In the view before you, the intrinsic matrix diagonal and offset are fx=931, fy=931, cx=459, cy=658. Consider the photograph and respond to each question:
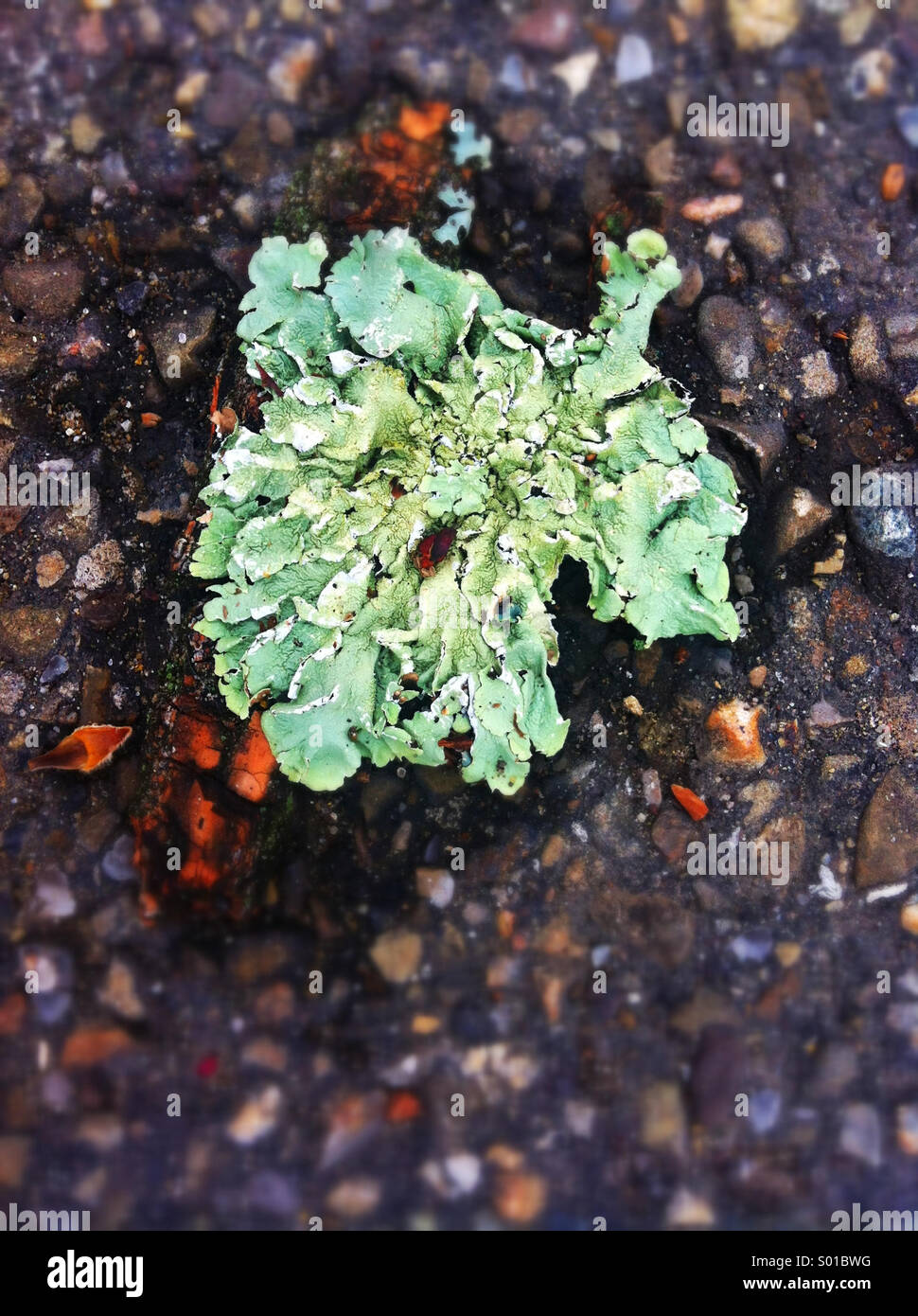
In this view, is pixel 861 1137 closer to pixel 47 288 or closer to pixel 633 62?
pixel 633 62

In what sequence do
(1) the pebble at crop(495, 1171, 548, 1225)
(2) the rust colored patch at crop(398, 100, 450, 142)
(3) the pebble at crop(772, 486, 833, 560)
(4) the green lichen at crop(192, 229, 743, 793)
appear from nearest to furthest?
1. (4) the green lichen at crop(192, 229, 743, 793)
2. (1) the pebble at crop(495, 1171, 548, 1225)
3. (3) the pebble at crop(772, 486, 833, 560)
4. (2) the rust colored patch at crop(398, 100, 450, 142)

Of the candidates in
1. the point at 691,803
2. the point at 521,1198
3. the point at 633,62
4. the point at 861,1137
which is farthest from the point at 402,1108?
the point at 633,62

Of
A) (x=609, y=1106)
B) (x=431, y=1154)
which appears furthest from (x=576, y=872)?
(x=431, y=1154)

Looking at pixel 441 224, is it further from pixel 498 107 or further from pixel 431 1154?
pixel 431 1154

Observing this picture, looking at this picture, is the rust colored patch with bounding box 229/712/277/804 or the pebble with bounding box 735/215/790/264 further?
the pebble with bounding box 735/215/790/264

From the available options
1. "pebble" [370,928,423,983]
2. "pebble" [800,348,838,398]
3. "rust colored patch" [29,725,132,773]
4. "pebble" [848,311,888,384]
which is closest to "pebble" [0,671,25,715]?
"rust colored patch" [29,725,132,773]

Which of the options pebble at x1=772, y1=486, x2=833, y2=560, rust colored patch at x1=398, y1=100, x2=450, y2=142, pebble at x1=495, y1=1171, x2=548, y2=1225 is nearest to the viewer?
pebble at x1=495, y1=1171, x2=548, y2=1225

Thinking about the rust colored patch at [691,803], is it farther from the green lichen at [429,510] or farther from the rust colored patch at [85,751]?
the rust colored patch at [85,751]

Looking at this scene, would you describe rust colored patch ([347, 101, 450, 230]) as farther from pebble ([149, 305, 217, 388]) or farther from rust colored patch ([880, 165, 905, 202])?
rust colored patch ([880, 165, 905, 202])
